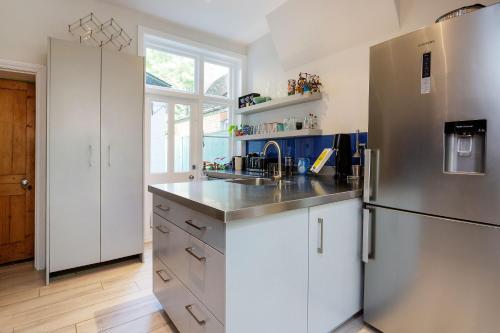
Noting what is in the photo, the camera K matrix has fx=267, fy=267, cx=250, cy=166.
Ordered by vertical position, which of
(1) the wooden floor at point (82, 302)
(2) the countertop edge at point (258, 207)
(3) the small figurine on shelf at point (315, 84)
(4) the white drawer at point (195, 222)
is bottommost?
(1) the wooden floor at point (82, 302)

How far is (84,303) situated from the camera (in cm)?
200

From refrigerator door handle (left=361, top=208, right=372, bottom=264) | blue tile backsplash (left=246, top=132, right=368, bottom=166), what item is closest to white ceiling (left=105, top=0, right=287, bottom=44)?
blue tile backsplash (left=246, top=132, right=368, bottom=166)

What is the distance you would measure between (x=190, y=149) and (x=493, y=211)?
309cm

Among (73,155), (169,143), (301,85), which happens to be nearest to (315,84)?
(301,85)

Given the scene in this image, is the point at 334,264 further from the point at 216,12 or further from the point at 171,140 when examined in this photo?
the point at 216,12

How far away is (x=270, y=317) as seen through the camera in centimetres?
124

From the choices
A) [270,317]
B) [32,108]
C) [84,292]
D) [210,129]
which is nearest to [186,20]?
[210,129]

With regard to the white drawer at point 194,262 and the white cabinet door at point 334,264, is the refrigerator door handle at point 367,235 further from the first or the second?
the white drawer at point 194,262

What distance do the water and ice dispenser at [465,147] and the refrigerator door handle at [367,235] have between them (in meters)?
0.50

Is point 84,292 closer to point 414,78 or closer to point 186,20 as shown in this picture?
point 414,78

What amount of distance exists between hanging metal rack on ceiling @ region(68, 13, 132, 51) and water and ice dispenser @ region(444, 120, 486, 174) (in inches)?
125

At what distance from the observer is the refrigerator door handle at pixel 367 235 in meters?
1.65

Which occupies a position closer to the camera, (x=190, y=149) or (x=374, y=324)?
(x=374, y=324)

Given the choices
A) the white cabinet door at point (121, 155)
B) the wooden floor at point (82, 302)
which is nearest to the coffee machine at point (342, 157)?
the wooden floor at point (82, 302)
